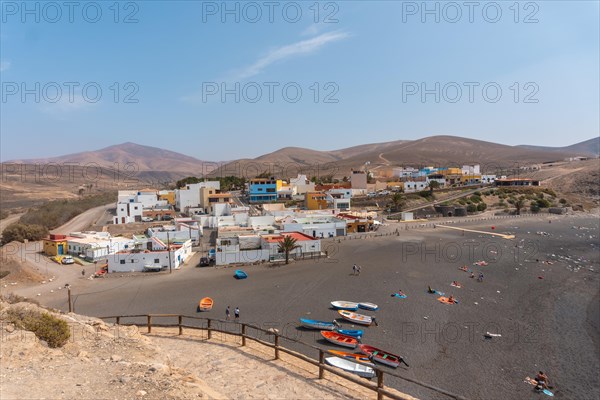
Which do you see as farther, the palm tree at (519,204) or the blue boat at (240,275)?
the palm tree at (519,204)

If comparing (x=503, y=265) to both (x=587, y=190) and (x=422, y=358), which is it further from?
(x=587, y=190)

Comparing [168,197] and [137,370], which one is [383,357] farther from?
[168,197]

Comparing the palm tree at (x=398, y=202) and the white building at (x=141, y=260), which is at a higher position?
the palm tree at (x=398, y=202)

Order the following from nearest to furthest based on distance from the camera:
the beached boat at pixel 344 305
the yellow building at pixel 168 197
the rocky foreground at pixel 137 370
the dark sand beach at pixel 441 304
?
the rocky foreground at pixel 137 370, the dark sand beach at pixel 441 304, the beached boat at pixel 344 305, the yellow building at pixel 168 197

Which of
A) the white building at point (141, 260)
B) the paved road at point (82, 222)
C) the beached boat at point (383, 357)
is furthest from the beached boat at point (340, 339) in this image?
the paved road at point (82, 222)

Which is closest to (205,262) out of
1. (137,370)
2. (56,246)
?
(56,246)

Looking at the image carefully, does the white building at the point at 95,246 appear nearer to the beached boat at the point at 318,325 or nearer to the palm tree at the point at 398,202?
the beached boat at the point at 318,325

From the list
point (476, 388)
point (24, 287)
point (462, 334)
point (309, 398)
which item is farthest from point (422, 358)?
point (24, 287)
